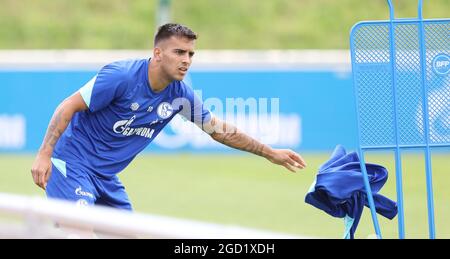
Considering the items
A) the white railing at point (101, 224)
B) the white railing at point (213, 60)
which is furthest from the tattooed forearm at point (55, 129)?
the white railing at point (213, 60)

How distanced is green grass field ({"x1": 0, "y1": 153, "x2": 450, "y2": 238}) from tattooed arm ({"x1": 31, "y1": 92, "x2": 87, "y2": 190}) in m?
4.13

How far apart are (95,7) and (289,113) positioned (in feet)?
29.5

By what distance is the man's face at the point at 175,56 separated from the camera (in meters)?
7.69

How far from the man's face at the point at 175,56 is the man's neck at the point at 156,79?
0.20 ft

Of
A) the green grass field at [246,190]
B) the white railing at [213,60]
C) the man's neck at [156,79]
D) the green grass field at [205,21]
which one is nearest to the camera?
the man's neck at [156,79]

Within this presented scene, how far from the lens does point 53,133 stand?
24.7ft

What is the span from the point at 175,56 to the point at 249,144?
39.7 inches

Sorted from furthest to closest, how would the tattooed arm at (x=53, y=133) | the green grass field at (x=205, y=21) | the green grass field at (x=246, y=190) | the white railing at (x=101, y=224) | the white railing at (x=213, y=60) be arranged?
the green grass field at (x=205, y=21), the white railing at (x=213, y=60), the green grass field at (x=246, y=190), the tattooed arm at (x=53, y=133), the white railing at (x=101, y=224)

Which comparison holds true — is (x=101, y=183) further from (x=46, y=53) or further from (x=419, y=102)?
(x=46, y=53)

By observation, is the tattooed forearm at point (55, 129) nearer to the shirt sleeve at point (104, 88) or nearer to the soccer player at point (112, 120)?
the soccer player at point (112, 120)

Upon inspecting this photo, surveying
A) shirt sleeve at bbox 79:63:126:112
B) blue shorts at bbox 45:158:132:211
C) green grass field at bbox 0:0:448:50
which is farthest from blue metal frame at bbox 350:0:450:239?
green grass field at bbox 0:0:448:50

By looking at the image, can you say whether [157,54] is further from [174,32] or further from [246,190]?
[246,190]
